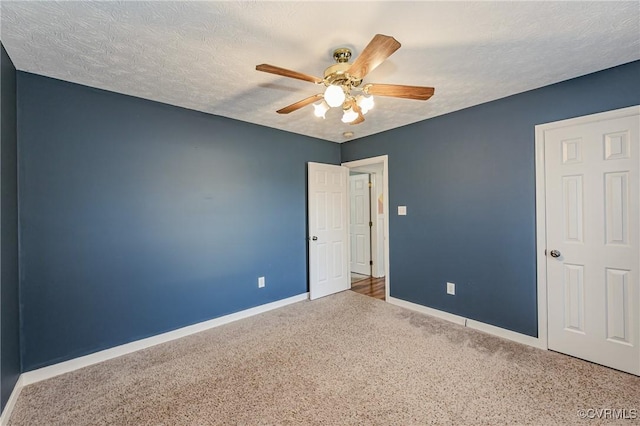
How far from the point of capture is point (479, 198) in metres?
2.96

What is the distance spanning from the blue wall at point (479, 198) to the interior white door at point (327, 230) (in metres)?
0.83

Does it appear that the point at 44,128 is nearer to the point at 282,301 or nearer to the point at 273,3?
the point at 273,3

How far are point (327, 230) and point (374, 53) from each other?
2.95 metres

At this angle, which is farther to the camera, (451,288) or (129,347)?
(451,288)

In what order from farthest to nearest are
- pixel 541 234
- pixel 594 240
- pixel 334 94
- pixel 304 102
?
pixel 541 234 < pixel 594 240 < pixel 304 102 < pixel 334 94

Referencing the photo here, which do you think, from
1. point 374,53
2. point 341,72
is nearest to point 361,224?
point 341,72

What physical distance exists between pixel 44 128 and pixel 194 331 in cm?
231

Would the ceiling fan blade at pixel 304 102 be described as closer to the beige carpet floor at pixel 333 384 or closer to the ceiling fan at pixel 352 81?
the ceiling fan at pixel 352 81

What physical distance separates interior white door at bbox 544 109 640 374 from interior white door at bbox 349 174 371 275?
3158 mm

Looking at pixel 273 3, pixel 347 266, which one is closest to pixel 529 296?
pixel 347 266

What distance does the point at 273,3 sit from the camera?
4.73 ft

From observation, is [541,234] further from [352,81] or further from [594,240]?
[352,81]

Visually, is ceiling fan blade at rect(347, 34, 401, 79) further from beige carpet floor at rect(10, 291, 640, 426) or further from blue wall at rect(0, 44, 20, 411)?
blue wall at rect(0, 44, 20, 411)

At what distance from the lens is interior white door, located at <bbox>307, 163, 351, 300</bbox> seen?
13.1ft
